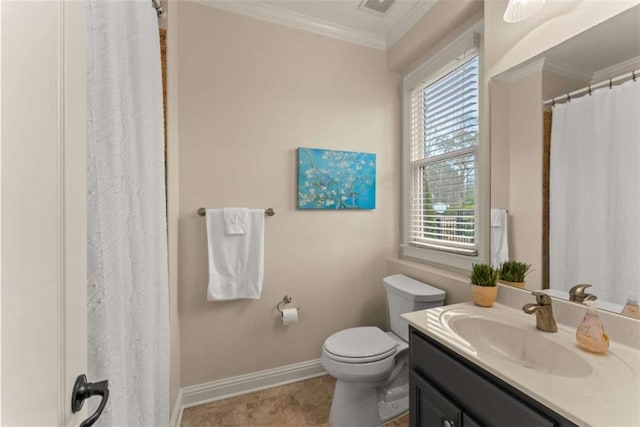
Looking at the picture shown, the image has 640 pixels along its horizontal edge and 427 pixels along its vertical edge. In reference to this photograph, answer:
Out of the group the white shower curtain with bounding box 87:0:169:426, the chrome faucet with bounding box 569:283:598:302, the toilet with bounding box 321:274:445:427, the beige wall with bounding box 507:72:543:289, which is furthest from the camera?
the toilet with bounding box 321:274:445:427

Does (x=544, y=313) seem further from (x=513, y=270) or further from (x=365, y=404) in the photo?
(x=365, y=404)

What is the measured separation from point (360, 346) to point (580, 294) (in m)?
1.03

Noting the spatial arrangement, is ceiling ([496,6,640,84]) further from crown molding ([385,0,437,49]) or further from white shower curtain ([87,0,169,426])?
white shower curtain ([87,0,169,426])

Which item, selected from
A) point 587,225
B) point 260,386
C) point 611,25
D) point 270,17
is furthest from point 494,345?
point 270,17

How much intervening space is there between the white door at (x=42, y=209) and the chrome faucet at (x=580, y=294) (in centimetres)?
152

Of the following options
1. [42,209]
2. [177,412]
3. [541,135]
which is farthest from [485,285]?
[177,412]

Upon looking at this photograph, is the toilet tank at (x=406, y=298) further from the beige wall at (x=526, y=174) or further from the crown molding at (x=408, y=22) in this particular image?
the crown molding at (x=408, y=22)

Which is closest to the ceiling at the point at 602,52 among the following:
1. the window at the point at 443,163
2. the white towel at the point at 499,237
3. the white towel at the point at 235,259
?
the window at the point at 443,163

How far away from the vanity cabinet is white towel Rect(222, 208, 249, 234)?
1175mm

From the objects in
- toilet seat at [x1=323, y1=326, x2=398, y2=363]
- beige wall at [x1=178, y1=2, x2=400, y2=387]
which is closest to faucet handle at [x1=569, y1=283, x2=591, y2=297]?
toilet seat at [x1=323, y1=326, x2=398, y2=363]

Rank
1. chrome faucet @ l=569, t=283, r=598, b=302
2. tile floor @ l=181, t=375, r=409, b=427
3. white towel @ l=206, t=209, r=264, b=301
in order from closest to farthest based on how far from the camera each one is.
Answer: chrome faucet @ l=569, t=283, r=598, b=302, tile floor @ l=181, t=375, r=409, b=427, white towel @ l=206, t=209, r=264, b=301

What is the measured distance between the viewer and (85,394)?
495 mm

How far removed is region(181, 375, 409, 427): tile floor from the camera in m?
1.61

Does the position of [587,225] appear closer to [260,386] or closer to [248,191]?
[248,191]
